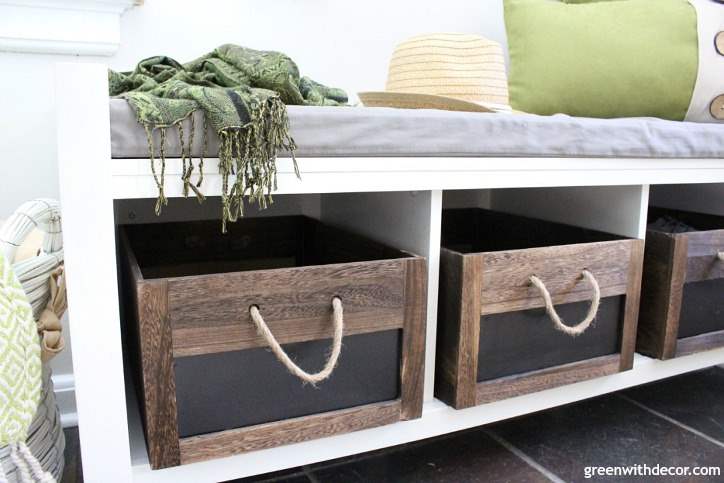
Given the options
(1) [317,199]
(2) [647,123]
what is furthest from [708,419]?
(1) [317,199]

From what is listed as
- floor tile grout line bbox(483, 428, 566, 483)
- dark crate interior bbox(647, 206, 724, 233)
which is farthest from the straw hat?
floor tile grout line bbox(483, 428, 566, 483)

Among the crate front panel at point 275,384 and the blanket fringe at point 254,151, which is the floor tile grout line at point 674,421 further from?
the blanket fringe at point 254,151

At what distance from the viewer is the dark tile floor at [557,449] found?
0.91 metres

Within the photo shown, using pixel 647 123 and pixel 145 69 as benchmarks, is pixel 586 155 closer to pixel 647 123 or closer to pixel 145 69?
pixel 647 123

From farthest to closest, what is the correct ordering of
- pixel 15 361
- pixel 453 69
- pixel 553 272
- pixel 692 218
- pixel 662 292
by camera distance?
pixel 692 218, pixel 453 69, pixel 662 292, pixel 553 272, pixel 15 361

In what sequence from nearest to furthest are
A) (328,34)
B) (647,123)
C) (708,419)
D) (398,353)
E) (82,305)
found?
1. (82,305)
2. (398,353)
3. (647,123)
4. (708,419)
5. (328,34)

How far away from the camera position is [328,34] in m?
1.20

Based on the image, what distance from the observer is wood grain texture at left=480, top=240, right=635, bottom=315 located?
2.47 feet

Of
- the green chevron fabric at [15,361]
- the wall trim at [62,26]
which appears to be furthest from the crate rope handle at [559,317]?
the wall trim at [62,26]

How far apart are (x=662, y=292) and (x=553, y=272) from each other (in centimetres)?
26

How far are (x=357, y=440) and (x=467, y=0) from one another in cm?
104

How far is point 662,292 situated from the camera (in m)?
0.92

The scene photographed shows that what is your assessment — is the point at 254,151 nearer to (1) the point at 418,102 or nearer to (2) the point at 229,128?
(2) the point at 229,128

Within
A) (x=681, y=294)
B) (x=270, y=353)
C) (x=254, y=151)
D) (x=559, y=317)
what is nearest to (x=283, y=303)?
(x=270, y=353)
